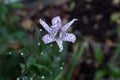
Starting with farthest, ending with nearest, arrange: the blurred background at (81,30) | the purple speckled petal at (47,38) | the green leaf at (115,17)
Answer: the green leaf at (115,17), the blurred background at (81,30), the purple speckled petal at (47,38)

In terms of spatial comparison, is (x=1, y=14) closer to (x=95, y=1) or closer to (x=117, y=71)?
(x=117, y=71)

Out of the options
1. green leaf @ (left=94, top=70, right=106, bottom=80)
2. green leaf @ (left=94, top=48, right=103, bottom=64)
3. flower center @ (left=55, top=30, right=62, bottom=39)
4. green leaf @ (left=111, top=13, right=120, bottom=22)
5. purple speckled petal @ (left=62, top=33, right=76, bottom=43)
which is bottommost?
green leaf @ (left=94, top=70, right=106, bottom=80)

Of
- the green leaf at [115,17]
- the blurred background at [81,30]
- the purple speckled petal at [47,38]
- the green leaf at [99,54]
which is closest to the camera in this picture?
the purple speckled petal at [47,38]

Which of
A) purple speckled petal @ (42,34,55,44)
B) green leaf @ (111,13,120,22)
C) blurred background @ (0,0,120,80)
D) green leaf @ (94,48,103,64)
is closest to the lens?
purple speckled petal @ (42,34,55,44)

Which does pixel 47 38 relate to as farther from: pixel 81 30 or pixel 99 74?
pixel 81 30

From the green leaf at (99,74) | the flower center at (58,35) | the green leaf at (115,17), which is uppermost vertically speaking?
the flower center at (58,35)

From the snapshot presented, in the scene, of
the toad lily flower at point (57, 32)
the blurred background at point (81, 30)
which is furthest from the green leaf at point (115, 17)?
the toad lily flower at point (57, 32)

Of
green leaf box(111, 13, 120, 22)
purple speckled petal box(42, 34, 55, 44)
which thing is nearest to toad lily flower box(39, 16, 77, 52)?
purple speckled petal box(42, 34, 55, 44)

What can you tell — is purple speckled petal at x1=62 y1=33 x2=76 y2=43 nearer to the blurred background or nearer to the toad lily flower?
the toad lily flower

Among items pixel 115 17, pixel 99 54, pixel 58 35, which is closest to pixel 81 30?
pixel 115 17

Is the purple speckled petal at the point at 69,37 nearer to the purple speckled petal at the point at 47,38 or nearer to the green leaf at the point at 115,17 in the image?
the purple speckled petal at the point at 47,38
